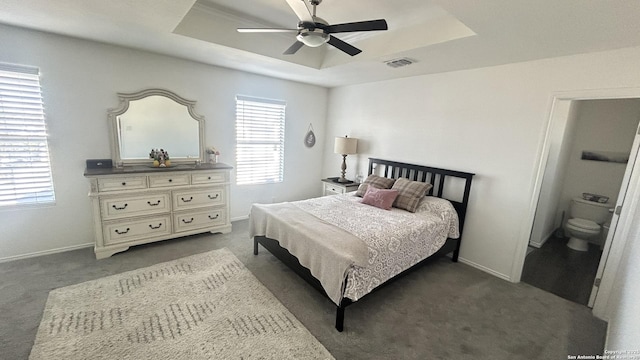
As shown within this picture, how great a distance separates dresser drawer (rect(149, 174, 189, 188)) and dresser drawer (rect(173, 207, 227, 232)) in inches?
16.9

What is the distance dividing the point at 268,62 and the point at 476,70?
2.65m

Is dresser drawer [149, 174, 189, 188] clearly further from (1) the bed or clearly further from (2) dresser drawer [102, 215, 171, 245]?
(1) the bed

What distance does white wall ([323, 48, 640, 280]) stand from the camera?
258 centimetres

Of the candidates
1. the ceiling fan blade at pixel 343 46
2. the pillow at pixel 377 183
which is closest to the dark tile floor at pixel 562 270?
the pillow at pixel 377 183

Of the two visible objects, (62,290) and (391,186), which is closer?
(62,290)

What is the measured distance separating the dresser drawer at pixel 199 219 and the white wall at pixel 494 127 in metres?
2.87

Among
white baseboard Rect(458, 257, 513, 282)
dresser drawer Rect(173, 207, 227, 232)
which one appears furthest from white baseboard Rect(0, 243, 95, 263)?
white baseboard Rect(458, 257, 513, 282)

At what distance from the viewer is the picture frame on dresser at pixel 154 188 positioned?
3.03 meters

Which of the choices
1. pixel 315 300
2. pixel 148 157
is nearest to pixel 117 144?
pixel 148 157

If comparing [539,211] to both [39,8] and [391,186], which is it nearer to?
[391,186]

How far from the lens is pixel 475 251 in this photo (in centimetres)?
336

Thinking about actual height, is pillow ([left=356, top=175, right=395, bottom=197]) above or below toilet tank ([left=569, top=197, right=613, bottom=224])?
above

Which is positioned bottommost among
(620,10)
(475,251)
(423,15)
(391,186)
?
(475,251)

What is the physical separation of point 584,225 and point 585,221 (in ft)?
0.61
